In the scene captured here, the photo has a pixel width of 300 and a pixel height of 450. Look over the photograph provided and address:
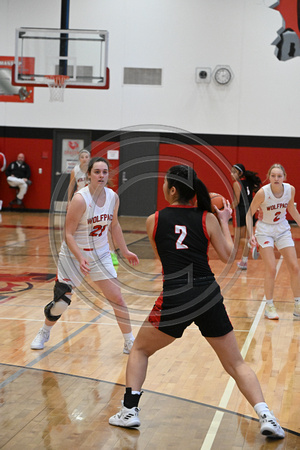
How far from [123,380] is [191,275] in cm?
162

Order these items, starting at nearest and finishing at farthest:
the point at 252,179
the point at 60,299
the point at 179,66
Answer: the point at 60,299 → the point at 252,179 → the point at 179,66

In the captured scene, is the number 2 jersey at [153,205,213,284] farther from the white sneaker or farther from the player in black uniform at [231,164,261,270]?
the player in black uniform at [231,164,261,270]

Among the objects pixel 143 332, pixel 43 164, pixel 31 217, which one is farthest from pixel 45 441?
pixel 43 164

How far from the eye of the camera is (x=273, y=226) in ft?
24.5

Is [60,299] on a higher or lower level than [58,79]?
lower

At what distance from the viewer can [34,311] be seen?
750cm

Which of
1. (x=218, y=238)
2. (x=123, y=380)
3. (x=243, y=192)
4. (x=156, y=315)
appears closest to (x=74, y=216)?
(x=123, y=380)

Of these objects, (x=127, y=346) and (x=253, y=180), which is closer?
(x=127, y=346)

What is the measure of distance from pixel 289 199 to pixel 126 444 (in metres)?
4.44

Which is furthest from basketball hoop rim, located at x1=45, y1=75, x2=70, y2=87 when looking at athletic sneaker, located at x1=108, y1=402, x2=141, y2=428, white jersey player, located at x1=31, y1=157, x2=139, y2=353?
athletic sneaker, located at x1=108, y1=402, x2=141, y2=428

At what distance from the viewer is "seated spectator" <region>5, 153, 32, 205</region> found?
68.1 feet

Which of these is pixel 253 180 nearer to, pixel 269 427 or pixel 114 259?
pixel 114 259

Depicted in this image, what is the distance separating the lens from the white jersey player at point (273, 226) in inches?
289

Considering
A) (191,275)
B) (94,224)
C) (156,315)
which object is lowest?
(156,315)
